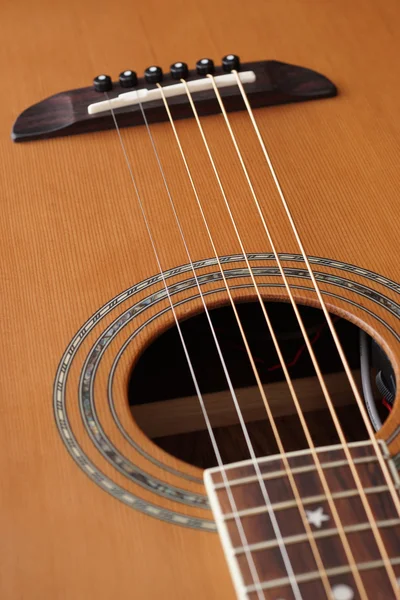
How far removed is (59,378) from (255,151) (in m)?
0.47

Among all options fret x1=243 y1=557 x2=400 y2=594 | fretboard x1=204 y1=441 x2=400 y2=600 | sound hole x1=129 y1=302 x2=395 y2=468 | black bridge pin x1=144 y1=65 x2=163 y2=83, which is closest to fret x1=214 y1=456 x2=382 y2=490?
fretboard x1=204 y1=441 x2=400 y2=600

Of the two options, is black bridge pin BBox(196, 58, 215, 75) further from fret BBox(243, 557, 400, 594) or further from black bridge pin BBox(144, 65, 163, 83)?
fret BBox(243, 557, 400, 594)

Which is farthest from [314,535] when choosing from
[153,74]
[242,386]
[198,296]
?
[153,74]

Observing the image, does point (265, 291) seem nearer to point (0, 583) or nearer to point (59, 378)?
point (59, 378)

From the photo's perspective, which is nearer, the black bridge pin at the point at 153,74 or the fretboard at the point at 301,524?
the fretboard at the point at 301,524

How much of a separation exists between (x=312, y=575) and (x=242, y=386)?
567 millimetres

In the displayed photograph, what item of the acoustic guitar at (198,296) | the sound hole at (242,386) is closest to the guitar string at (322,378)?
the acoustic guitar at (198,296)

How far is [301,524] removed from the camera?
0.74 metres

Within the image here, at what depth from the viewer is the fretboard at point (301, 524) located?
70 centimetres

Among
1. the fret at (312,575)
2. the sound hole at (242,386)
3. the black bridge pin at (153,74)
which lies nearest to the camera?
the fret at (312,575)

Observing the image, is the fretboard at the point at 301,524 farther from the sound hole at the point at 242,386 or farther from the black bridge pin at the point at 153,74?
the black bridge pin at the point at 153,74

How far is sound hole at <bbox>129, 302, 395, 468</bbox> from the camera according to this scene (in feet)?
3.63

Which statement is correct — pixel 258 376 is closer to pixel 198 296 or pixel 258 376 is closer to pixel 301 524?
pixel 198 296

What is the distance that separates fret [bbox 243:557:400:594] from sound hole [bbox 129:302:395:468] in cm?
35
